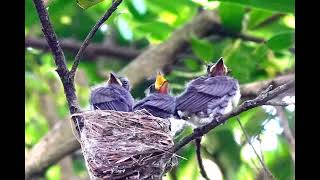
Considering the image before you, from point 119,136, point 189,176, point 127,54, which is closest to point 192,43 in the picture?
point 127,54

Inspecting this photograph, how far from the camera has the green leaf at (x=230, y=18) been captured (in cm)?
348

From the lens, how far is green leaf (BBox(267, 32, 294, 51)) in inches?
112

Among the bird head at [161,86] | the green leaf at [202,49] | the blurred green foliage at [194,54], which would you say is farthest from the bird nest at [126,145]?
the green leaf at [202,49]

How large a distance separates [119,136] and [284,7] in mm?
973

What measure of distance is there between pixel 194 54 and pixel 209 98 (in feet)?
4.36

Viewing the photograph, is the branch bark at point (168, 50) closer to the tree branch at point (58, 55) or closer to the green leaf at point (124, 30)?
the green leaf at point (124, 30)

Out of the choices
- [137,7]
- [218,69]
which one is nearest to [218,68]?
[218,69]

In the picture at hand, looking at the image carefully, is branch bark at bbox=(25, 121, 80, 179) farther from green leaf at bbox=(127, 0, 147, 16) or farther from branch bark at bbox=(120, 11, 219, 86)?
green leaf at bbox=(127, 0, 147, 16)

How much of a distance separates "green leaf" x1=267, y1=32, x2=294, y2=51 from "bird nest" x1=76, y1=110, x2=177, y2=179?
2.65 ft

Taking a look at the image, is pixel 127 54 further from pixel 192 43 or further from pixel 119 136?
pixel 119 136

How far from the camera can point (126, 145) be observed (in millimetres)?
2098

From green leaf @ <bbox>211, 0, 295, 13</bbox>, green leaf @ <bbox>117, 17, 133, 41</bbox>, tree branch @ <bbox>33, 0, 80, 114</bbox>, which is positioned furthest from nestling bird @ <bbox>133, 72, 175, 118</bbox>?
green leaf @ <bbox>117, 17, 133, 41</bbox>

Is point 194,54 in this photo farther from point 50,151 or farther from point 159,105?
point 159,105
